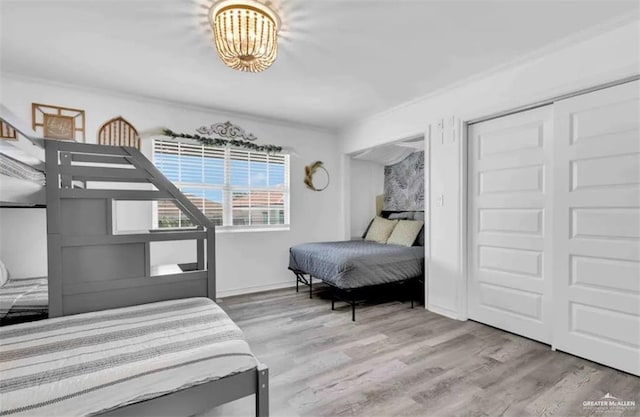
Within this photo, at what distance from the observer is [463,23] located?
2025 millimetres

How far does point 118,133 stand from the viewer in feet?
10.6

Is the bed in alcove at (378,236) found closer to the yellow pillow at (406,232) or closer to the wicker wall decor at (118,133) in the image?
the yellow pillow at (406,232)

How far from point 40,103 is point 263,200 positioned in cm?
250

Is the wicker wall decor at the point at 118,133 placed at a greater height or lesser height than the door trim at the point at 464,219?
greater

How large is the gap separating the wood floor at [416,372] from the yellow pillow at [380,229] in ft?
4.77

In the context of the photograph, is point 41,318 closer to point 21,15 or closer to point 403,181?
point 21,15

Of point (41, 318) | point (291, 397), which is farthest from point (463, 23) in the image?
point (41, 318)

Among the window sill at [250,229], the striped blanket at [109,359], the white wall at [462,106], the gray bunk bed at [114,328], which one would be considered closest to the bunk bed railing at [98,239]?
the gray bunk bed at [114,328]

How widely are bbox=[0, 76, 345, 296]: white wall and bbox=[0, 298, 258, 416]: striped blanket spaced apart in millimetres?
2061

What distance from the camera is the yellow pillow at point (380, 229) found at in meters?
4.31

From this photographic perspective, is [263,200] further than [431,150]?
Yes

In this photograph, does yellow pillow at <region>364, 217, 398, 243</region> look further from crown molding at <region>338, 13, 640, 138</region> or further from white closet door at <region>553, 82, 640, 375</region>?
white closet door at <region>553, 82, 640, 375</region>

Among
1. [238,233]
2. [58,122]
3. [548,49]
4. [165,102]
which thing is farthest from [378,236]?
[58,122]

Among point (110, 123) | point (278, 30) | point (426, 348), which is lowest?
point (426, 348)
